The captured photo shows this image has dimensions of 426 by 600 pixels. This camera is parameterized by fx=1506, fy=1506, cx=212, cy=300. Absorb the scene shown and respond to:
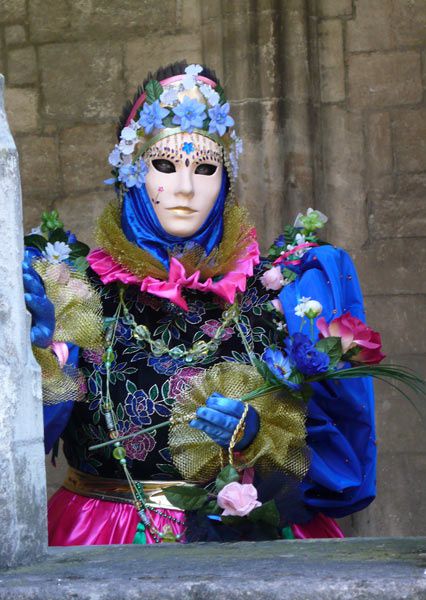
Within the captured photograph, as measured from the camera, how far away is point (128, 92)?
549 cm

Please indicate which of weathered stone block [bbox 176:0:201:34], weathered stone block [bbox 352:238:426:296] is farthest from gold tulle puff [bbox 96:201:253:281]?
weathered stone block [bbox 176:0:201:34]

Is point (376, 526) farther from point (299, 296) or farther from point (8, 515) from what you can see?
point (8, 515)

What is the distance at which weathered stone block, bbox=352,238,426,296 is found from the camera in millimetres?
5273

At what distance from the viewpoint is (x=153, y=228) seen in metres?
3.93

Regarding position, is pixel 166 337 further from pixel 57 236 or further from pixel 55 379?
pixel 55 379

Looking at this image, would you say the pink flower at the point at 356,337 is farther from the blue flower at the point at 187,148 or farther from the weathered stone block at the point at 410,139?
the weathered stone block at the point at 410,139

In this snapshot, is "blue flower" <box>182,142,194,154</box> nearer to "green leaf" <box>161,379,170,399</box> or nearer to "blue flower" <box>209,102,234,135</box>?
"blue flower" <box>209,102,234,135</box>

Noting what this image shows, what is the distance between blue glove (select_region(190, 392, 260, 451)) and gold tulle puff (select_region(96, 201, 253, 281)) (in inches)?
20.6

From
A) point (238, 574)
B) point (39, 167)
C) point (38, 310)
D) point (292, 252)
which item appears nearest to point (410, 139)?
point (39, 167)

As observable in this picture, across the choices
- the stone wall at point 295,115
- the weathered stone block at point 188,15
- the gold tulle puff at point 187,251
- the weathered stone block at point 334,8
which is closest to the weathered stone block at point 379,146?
the stone wall at point 295,115

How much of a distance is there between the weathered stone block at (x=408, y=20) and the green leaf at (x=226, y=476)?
2369 millimetres

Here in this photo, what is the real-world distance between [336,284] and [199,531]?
79 centimetres

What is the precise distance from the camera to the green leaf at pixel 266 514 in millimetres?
3451

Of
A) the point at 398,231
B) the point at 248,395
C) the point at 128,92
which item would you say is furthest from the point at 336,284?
the point at 128,92
